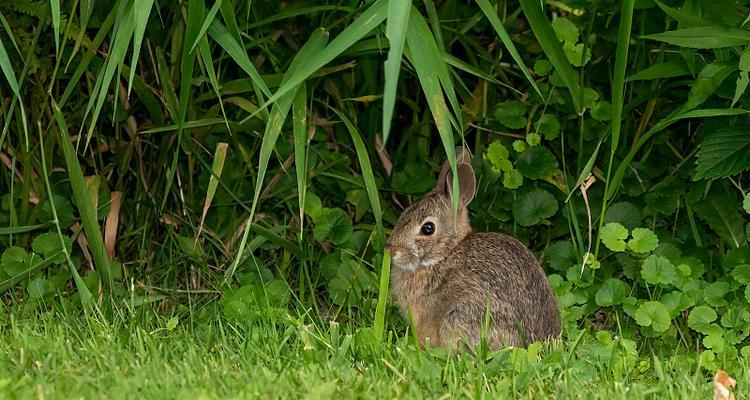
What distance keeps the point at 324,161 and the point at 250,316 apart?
0.91 m

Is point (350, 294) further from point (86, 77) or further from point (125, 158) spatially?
point (86, 77)

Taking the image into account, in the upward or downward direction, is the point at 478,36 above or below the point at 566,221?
above

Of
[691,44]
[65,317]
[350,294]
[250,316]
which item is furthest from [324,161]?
[691,44]

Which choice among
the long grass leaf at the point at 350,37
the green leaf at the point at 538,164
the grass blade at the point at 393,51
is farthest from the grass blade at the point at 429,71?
the green leaf at the point at 538,164

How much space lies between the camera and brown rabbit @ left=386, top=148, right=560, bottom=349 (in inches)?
152

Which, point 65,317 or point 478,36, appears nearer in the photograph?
point 65,317

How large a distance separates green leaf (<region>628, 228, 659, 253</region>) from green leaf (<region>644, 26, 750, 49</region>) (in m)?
0.79

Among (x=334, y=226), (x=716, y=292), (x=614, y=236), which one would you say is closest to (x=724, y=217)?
(x=716, y=292)

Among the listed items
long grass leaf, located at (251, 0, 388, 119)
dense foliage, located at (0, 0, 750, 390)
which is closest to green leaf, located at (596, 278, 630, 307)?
dense foliage, located at (0, 0, 750, 390)

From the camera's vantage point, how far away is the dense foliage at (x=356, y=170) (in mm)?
4027

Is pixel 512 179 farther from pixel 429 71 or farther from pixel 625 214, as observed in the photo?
pixel 429 71

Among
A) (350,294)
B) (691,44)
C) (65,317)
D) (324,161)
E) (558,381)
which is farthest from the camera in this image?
(324,161)

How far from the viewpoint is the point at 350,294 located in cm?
436

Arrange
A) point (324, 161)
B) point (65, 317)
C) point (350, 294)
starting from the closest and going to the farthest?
point (65, 317) < point (350, 294) < point (324, 161)
